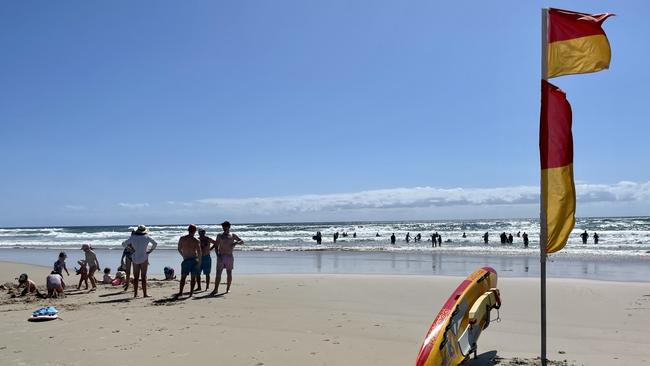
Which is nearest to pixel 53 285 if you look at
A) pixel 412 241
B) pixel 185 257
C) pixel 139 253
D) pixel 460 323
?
pixel 139 253

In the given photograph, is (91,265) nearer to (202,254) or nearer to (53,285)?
(53,285)

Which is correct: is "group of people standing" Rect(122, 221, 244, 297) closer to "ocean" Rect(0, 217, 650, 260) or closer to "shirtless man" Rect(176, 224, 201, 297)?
"shirtless man" Rect(176, 224, 201, 297)

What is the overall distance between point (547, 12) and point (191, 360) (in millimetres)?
5510

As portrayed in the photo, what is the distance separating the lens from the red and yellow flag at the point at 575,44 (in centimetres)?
492

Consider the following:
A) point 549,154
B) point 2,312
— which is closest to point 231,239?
point 2,312

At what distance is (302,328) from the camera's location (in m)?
7.74

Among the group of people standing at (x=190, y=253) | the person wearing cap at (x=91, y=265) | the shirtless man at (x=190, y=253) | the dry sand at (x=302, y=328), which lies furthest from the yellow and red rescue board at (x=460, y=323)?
the person wearing cap at (x=91, y=265)

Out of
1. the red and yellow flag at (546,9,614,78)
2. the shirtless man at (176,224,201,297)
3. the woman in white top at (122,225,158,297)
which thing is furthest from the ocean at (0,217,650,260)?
the red and yellow flag at (546,9,614,78)

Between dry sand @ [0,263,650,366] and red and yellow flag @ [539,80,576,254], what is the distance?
181 centimetres

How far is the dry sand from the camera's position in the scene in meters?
6.10

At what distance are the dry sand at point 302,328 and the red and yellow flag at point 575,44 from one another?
331 centimetres

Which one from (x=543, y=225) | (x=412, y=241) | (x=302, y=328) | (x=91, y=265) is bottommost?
(x=412, y=241)

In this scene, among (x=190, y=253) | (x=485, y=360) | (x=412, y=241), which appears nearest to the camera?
(x=485, y=360)

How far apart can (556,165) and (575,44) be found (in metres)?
1.23
